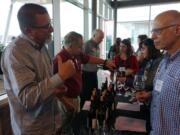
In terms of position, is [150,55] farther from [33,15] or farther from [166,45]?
[33,15]

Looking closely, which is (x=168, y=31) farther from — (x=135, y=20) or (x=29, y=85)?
(x=135, y=20)

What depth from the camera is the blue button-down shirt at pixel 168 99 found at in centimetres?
119

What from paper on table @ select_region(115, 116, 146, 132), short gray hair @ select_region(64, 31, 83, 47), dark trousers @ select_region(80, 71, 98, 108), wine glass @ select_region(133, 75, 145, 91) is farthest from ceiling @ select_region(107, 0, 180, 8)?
paper on table @ select_region(115, 116, 146, 132)

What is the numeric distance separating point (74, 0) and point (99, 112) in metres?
3.70

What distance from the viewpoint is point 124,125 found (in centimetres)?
159

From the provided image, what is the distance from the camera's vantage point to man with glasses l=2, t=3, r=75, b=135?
106cm

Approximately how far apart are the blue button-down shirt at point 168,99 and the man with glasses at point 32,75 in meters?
0.58

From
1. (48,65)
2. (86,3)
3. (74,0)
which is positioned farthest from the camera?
(86,3)

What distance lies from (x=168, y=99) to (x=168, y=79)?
12cm

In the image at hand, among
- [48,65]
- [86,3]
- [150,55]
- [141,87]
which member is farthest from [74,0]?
[48,65]

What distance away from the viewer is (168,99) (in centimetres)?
122

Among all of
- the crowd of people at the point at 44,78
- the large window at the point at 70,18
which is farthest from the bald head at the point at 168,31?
the large window at the point at 70,18

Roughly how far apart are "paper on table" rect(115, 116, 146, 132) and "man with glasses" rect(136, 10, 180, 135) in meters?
0.21

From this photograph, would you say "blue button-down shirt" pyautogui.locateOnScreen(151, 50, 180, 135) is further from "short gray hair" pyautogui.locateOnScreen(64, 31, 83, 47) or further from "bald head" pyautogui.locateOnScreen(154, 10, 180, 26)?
"short gray hair" pyautogui.locateOnScreen(64, 31, 83, 47)
